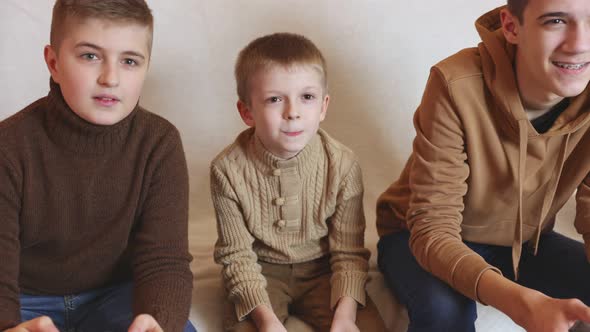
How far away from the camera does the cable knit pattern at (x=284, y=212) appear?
1534 millimetres

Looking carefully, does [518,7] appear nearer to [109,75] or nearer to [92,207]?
[109,75]

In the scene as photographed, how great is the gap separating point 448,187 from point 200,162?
0.73 metres

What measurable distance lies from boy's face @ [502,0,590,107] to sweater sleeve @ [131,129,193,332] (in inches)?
27.0

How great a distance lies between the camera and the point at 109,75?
4.23 feet

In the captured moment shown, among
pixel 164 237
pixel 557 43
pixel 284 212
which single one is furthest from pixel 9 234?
pixel 557 43

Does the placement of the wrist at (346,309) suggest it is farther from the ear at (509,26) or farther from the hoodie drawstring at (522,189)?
the ear at (509,26)

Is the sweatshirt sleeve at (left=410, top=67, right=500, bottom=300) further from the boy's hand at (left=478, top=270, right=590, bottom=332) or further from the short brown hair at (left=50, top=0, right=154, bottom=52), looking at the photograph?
the short brown hair at (left=50, top=0, right=154, bottom=52)

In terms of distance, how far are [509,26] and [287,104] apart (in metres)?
0.45

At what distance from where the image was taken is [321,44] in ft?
6.30

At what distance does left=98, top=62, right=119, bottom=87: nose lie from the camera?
1.29 metres

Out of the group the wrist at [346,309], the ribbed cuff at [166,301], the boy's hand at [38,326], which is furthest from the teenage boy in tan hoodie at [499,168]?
the boy's hand at [38,326]

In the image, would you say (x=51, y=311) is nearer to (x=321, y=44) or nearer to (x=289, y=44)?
(x=289, y=44)

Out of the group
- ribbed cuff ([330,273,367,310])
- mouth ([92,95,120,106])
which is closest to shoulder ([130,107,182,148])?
mouth ([92,95,120,106])

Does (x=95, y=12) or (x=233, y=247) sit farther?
(x=233, y=247)
